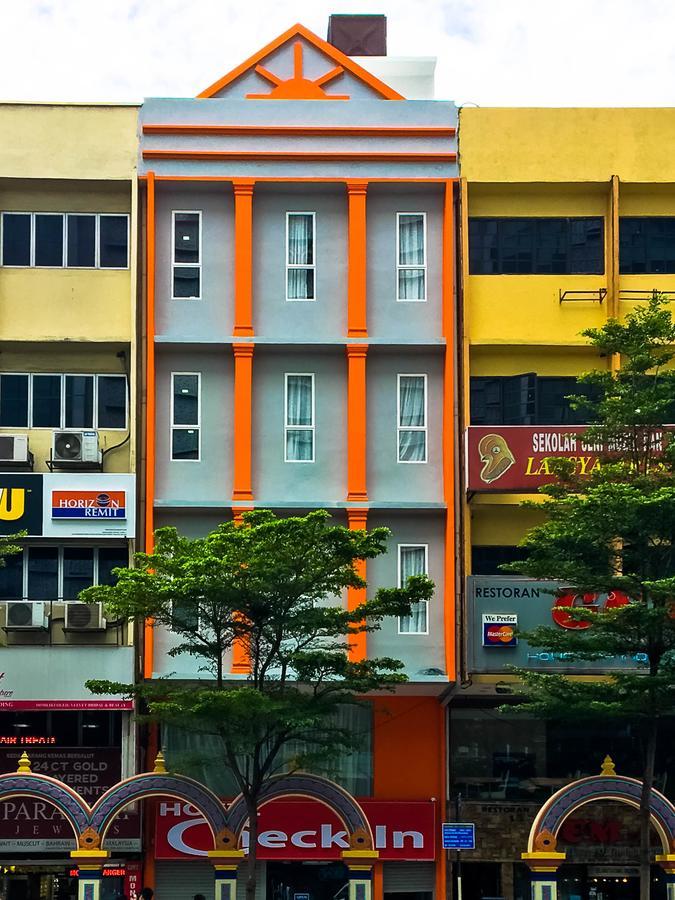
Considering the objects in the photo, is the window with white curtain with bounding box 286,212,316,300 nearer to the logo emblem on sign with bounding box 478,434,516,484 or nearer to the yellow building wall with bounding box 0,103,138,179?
the yellow building wall with bounding box 0,103,138,179

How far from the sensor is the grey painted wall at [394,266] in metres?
38.8

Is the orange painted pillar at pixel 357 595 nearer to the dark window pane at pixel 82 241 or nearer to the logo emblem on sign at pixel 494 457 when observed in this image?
the logo emblem on sign at pixel 494 457

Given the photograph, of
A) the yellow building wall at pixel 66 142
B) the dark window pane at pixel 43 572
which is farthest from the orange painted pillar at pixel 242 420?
the yellow building wall at pixel 66 142

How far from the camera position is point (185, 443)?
126ft

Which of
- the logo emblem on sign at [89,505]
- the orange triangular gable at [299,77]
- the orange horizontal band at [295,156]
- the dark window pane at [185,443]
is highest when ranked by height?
the orange triangular gable at [299,77]

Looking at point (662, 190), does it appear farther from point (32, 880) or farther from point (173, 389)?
point (32, 880)

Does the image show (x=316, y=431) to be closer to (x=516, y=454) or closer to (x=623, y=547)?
(x=516, y=454)

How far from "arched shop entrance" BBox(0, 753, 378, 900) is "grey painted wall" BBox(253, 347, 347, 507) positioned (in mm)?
6651

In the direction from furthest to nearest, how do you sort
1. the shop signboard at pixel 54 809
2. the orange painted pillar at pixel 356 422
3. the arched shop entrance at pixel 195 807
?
the orange painted pillar at pixel 356 422 < the shop signboard at pixel 54 809 < the arched shop entrance at pixel 195 807

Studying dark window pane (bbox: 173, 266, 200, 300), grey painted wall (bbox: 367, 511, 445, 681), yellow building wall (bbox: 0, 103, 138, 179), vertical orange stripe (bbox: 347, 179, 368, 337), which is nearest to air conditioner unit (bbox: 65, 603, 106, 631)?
grey painted wall (bbox: 367, 511, 445, 681)

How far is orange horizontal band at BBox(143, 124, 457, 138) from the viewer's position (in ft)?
127

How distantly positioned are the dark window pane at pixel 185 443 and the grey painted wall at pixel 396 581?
4.14 metres

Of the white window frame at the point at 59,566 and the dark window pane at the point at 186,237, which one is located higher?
the dark window pane at the point at 186,237

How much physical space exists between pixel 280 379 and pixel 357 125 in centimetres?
592
